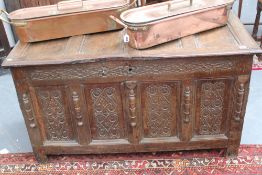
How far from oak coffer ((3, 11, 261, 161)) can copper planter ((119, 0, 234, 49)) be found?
47 millimetres

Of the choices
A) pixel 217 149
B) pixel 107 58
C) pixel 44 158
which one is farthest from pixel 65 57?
pixel 217 149

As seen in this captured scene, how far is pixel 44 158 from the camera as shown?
7.43ft

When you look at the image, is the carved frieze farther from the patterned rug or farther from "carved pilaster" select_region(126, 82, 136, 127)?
the patterned rug

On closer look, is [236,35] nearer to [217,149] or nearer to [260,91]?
[217,149]

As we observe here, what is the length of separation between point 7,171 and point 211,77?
1.40 m

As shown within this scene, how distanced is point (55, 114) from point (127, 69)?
1.77 feet

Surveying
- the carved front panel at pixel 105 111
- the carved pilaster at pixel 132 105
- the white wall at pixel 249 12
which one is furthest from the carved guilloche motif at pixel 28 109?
the white wall at pixel 249 12

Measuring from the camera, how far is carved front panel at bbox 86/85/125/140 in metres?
2.01

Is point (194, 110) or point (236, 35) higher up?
point (236, 35)

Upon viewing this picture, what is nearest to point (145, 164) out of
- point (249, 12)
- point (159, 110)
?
point (159, 110)

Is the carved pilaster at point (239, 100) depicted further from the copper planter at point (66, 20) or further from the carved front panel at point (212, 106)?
the copper planter at point (66, 20)

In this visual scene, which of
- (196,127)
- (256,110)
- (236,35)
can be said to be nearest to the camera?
(236,35)

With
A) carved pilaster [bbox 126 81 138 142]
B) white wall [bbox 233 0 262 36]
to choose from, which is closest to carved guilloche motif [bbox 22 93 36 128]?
carved pilaster [bbox 126 81 138 142]

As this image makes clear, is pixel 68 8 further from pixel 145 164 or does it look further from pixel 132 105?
pixel 145 164
